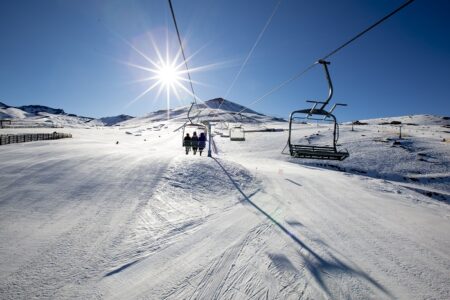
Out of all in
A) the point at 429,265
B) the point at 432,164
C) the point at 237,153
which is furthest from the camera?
the point at 237,153

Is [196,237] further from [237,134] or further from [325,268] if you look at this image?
[237,134]

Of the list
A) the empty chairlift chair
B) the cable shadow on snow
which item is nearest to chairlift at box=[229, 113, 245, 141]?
the empty chairlift chair

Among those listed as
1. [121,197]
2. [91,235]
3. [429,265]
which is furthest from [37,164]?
[429,265]

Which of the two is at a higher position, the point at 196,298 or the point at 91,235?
the point at 91,235

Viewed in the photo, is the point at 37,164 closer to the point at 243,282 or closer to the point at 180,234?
the point at 180,234

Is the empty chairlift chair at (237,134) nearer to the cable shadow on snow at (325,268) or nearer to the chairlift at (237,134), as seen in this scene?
the chairlift at (237,134)

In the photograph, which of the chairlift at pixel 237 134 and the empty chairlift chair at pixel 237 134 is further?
the chairlift at pixel 237 134

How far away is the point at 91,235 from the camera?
5832 mm

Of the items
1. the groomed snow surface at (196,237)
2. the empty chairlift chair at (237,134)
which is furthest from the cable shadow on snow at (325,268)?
the empty chairlift chair at (237,134)

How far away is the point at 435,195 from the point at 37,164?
28721mm

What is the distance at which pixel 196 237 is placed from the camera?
6281 mm

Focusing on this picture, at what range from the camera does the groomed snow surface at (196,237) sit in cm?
452

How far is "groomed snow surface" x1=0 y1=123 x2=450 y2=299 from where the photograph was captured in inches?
178

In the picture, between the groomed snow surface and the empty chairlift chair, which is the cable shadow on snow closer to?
the groomed snow surface
